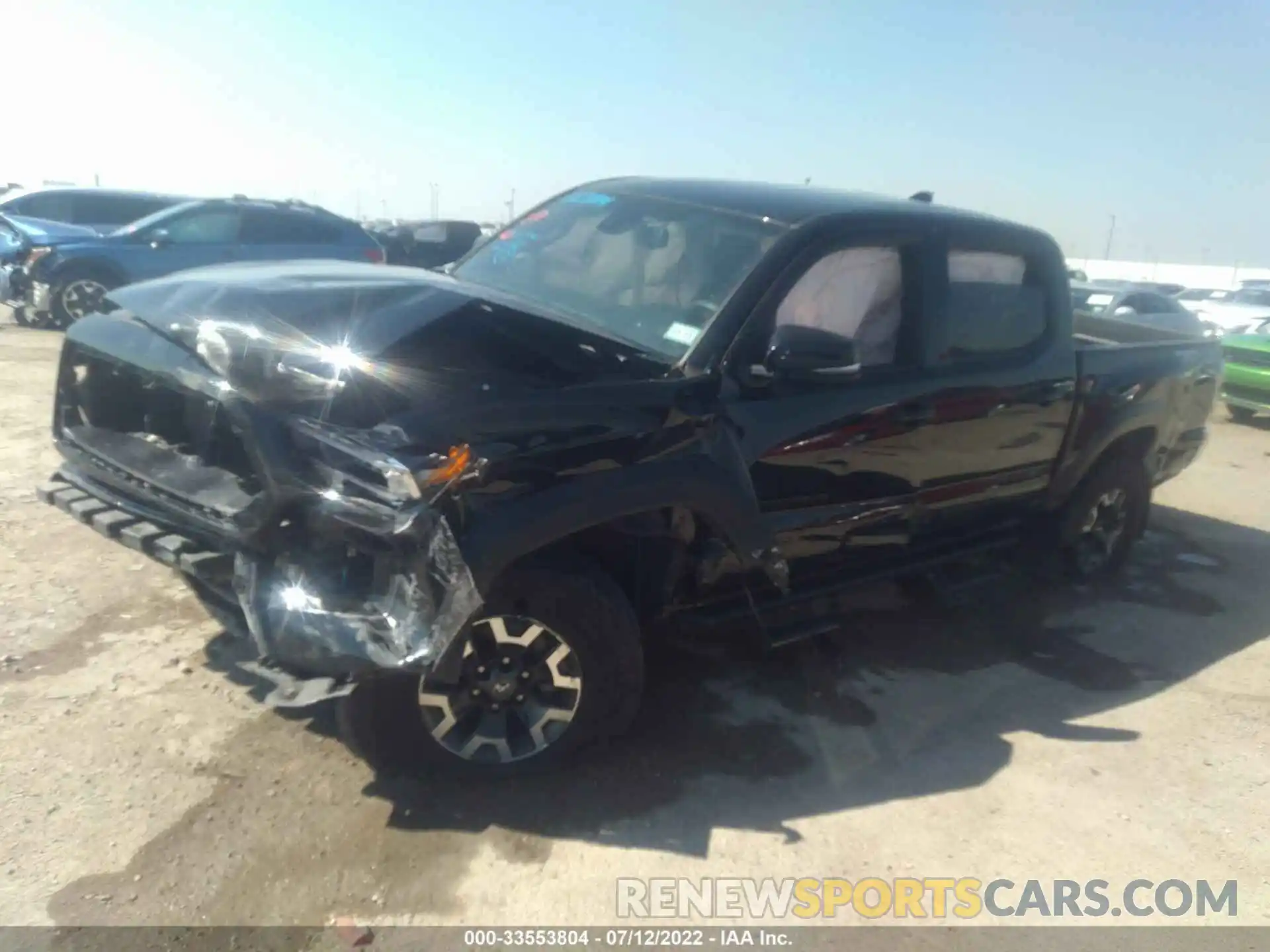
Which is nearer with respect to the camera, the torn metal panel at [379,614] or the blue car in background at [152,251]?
the torn metal panel at [379,614]

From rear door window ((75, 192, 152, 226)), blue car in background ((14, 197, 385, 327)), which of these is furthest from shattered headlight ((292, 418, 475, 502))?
rear door window ((75, 192, 152, 226))

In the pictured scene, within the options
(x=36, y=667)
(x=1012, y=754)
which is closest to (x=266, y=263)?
(x=36, y=667)

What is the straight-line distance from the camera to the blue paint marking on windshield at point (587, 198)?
4558 millimetres

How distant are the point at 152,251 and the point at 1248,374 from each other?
40.6 feet

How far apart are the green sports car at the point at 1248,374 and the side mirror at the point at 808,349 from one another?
9518mm

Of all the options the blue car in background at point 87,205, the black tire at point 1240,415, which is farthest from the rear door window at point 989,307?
the blue car in background at point 87,205

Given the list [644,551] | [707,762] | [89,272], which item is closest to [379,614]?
[644,551]

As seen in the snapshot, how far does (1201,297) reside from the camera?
69.4 feet

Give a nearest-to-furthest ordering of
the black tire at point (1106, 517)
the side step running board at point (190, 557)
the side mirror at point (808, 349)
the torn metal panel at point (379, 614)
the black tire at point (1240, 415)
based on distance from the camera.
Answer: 1. the torn metal panel at point (379, 614)
2. the side step running board at point (190, 557)
3. the side mirror at point (808, 349)
4. the black tire at point (1106, 517)
5. the black tire at point (1240, 415)

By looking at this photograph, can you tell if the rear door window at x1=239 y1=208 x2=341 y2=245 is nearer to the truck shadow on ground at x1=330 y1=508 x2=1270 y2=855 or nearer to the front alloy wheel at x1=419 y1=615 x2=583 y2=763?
the truck shadow on ground at x1=330 y1=508 x2=1270 y2=855

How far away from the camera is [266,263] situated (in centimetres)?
427

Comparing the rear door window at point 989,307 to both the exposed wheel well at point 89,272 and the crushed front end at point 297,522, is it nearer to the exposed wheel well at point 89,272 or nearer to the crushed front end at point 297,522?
the crushed front end at point 297,522

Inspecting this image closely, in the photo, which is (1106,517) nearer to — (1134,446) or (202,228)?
(1134,446)

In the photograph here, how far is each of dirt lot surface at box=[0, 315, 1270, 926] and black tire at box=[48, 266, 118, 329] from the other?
24.1 ft
